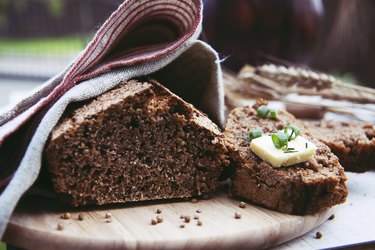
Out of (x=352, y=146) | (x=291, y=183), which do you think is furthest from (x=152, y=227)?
(x=352, y=146)

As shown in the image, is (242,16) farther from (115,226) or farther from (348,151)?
(115,226)

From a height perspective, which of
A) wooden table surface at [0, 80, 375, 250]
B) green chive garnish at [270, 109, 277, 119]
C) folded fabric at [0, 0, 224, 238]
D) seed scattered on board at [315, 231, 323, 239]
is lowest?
wooden table surface at [0, 80, 375, 250]

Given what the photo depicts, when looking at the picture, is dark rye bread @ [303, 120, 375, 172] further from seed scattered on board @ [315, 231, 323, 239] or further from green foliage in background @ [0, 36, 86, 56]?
green foliage in background @ [0, 36, 86, 56]

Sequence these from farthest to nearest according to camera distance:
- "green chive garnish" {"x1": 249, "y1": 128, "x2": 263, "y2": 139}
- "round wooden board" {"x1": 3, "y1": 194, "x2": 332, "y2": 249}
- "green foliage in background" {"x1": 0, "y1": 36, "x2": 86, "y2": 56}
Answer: "green foliage in background" {"x1": 0, "y1": 36, "x2": 86, "y2": 56} → "green chive garnish" {"x1": 249, "y1": 128, "x2": 263, "y2": 139} → "round wooden board" {"x1": 3, "y1": 194, "x2": 332, "y2": 249}

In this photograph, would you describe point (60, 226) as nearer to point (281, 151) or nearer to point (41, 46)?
point (281, 151)

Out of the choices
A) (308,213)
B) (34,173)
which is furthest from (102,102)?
(308,213)

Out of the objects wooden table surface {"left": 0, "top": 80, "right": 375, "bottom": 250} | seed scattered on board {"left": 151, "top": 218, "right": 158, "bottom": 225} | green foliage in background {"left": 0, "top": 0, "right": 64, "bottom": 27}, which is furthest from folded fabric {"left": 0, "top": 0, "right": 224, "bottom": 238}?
green foliage in background {"left": 0, "top": 0, "right": 64, "bottom": 27}
